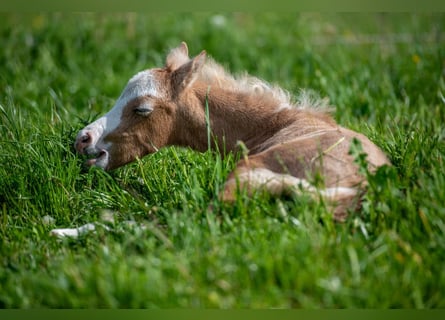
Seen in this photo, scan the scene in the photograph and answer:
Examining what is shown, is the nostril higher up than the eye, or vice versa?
the eye

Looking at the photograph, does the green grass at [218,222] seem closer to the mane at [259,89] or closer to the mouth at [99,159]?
the mouth at [99,159]

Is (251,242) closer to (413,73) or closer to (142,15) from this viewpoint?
(413,73)

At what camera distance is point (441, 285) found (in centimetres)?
405

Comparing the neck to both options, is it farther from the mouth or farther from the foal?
the mouth

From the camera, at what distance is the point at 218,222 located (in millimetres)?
4730

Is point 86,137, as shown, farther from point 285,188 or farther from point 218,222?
point 285,188

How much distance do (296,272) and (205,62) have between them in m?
2.89

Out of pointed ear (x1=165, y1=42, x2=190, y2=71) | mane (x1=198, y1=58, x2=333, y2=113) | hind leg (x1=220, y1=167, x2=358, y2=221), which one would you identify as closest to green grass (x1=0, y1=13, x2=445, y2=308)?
hind leg (x1=220, y1=167, x2=358, y2=221)

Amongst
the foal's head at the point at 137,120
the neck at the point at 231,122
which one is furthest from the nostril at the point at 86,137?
the neck at the point at 231,122

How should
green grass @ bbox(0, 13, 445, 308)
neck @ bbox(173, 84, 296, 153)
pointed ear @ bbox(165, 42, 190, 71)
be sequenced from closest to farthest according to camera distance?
green grass @ bbox(0, 13, 445, 308), neck @ bbox(173, 84, 296, 153), pointed ear @ bbox(165, 42, 190, 71)

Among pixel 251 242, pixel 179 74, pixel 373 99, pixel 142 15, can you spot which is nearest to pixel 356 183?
pixel 251 242

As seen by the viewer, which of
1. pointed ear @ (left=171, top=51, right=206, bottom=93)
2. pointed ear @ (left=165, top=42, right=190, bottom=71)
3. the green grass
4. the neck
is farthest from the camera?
pointed ear @ (left=165, top=42, right=190, bottom=71)

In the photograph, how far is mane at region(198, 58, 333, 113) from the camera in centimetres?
628

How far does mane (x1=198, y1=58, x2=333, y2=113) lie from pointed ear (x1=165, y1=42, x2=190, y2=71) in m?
0.21
